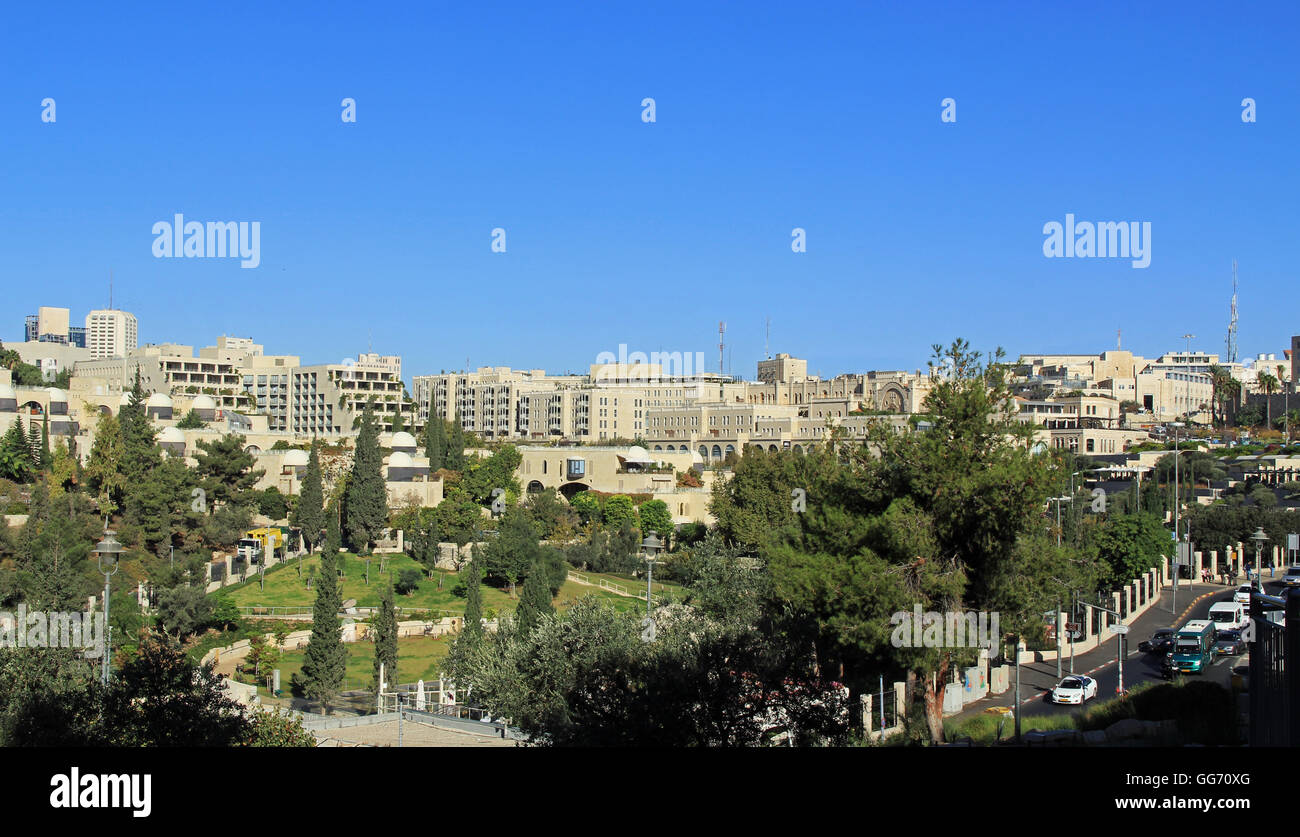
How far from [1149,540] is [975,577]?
889 inches

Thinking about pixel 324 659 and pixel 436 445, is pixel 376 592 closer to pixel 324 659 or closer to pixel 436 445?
pixel 324 659

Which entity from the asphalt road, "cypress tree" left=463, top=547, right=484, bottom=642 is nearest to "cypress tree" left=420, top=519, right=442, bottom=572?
"cypress tree" left=463, top=547, right=484, bottom=642

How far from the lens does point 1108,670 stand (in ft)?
87.3

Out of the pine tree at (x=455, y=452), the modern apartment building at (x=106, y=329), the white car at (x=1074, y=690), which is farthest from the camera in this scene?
the modern apartment building at (x=106, y=329)

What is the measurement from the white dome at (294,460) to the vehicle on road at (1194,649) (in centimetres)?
4390

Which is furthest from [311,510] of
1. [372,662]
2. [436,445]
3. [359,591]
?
[372,662]

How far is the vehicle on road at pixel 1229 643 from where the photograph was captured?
28.1 metres

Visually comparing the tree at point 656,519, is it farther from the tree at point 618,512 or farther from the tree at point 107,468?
the tree at point 107,468

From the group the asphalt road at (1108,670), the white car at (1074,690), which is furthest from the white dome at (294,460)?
the white car at (1074,690)

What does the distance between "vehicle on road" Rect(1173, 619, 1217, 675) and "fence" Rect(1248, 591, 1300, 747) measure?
1260 cm
